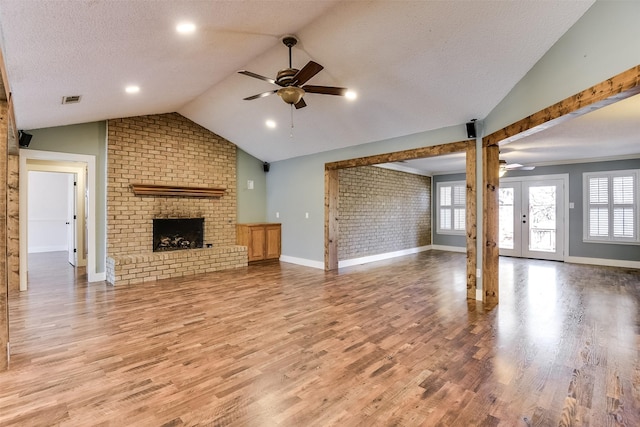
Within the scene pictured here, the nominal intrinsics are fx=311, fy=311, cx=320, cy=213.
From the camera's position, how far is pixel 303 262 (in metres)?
7.07

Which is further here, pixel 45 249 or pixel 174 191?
pixel 45 249

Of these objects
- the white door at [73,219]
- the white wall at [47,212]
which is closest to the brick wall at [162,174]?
the white door at [73,219]

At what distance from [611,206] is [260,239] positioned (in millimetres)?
7914

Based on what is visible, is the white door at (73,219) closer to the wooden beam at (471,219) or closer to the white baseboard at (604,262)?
the wooden beam at (471,219)

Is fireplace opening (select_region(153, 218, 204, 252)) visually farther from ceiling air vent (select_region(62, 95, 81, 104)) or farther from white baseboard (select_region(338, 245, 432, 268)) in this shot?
white baseboard (select_region(338, 245, 432, 268))

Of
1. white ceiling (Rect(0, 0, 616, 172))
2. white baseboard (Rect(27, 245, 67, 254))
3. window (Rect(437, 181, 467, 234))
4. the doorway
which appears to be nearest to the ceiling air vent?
white ceiling (Rect(0, 0, 616, 172))

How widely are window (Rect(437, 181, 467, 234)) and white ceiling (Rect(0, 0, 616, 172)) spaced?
5131mm

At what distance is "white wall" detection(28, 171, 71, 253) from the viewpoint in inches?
354

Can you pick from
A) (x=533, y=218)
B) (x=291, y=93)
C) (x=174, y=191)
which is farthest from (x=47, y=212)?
(x=533, y=218)

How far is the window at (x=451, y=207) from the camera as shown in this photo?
9266mm

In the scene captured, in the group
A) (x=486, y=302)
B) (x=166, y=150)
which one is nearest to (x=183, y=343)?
(x=486, y=302)

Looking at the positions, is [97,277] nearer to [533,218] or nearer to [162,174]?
[162,174]

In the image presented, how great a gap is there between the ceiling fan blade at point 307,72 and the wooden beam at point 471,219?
2636 mm

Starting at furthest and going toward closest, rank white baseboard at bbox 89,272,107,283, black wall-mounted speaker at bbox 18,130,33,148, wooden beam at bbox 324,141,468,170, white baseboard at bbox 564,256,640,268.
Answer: white baseboard at bbox 564,256,640,268
white baseboard at bbox 89,272,107,283
black wall-mounted speaker at bbox 18,130,33,148
wooden beam at bbox 324,141,468,170
